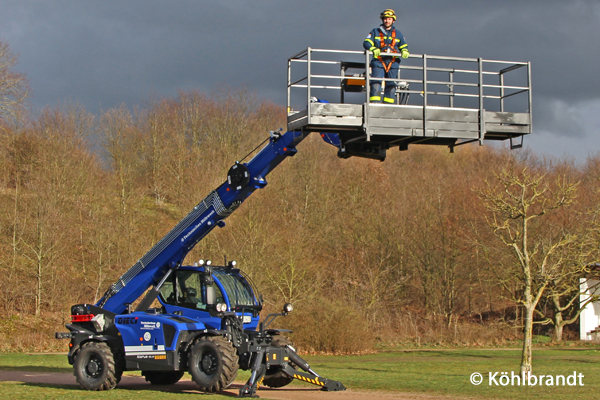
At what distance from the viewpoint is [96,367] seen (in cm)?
1459

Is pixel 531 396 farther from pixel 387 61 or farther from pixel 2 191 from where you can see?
pixel 2 191

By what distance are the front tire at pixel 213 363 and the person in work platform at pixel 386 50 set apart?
6.09 meters

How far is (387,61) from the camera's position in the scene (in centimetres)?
1055

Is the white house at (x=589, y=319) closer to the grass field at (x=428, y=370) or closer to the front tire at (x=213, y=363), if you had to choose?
the grass field at (x=428, y=370)

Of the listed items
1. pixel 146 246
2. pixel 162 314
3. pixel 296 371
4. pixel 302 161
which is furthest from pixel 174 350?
pixel 302 161

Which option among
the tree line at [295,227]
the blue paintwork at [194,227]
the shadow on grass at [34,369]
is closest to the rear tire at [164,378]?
the blue paintwork at [194,227]

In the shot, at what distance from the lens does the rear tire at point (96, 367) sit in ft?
47.0

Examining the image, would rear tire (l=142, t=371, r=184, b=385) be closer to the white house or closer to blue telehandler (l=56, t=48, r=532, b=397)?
blue telehandler (l=56, t=48, r=532, b=397)

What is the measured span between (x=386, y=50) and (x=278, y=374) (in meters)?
7.68

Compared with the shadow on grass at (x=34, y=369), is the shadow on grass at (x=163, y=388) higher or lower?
higher

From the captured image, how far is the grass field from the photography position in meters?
14.2

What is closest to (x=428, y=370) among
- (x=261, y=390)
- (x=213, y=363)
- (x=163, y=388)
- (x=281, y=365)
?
(x=261, y=390)

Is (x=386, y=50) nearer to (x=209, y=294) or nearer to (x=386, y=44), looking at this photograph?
(x=386, y=44)

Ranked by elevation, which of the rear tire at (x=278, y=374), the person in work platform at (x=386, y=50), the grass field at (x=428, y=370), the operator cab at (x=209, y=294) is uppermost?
the person in work platform at (x=386, y=50)
